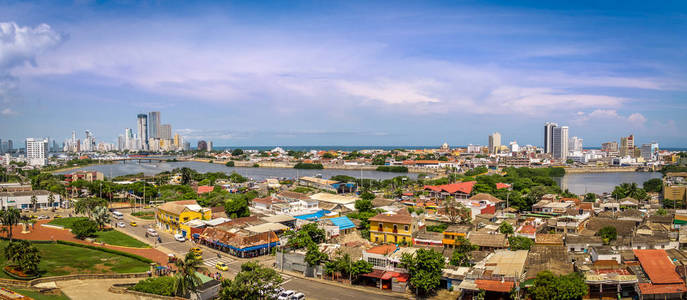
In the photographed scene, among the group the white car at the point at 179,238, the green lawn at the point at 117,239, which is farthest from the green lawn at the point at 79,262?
the white car at the point at 179,238

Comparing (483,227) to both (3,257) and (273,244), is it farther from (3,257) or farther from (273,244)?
(3,257)

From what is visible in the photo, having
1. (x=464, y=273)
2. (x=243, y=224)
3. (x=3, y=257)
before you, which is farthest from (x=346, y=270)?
(x=3, y=257)

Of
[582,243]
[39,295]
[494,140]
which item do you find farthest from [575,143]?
[39,295]

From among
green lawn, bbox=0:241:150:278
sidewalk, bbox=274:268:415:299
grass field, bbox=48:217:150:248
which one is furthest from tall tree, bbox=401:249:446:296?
grass field, bbox=48:217:150:248

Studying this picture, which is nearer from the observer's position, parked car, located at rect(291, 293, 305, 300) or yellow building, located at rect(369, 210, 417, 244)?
parked car, located at rect(291, 293, 305, 300)

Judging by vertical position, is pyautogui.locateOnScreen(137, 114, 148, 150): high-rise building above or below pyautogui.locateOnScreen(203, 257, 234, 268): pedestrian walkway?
above

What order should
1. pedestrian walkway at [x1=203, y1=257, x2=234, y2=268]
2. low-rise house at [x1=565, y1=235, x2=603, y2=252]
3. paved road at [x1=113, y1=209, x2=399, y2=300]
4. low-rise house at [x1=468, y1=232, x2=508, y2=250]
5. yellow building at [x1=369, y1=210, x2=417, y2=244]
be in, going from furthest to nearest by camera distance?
yellow building at [x1=369, y1=210, x2=417, y2=244], low-rise house at [x1=468, y1=232, x2=508, y2=250], pedestrian walkway at [x1=203, y1=257, x2=234, y2=268], low-rise house at [x1=565, y1=235, x2=603, y2=252], paved road at [x1=113, y1=209, x2=399, y2=300]

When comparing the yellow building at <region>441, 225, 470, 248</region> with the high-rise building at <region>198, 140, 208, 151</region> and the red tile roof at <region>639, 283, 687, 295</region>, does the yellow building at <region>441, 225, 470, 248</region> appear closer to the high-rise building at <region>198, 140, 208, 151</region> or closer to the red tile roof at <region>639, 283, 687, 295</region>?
the red tile roof at <region>639, 283, 687, 295</region>

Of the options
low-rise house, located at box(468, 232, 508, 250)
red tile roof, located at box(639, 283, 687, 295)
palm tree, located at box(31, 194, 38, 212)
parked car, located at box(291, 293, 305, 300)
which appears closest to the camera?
red tile roof, located at box(639, 283, 687, 295)
